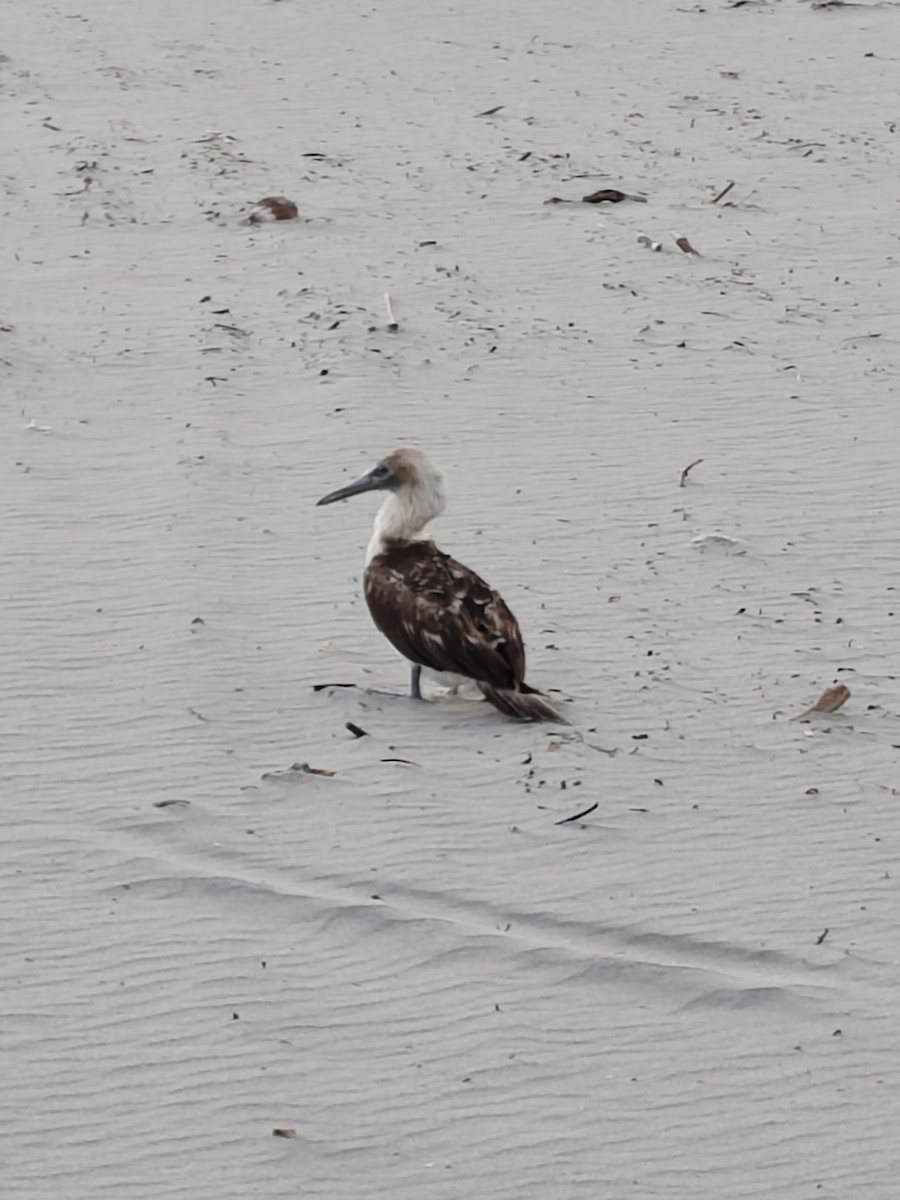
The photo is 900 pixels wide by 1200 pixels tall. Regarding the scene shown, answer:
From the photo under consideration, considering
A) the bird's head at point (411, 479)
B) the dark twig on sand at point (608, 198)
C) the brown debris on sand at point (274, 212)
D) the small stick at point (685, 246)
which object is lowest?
the brown debris on sand at point (274, 212)

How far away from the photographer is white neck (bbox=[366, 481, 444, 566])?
24.2 feet

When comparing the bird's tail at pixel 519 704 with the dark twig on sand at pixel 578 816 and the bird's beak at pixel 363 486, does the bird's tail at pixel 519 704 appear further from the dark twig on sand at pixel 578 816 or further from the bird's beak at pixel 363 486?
the bird's beak at pixel 363 486

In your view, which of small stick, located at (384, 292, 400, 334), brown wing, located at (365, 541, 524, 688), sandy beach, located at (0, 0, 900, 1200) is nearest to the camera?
sandy beach, located at (0, 0, 900, 1200)

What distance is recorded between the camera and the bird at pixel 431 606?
687 cm

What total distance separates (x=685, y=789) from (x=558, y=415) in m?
4.47

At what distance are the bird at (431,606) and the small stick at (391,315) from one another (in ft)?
14.2

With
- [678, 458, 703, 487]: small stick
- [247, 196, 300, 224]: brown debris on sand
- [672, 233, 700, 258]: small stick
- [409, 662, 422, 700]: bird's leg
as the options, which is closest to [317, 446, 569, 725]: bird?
[409, 662, 422, 700]: bird's leg

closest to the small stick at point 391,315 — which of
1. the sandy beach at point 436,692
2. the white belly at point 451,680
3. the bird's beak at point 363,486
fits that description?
the sandy beach at point 436,692

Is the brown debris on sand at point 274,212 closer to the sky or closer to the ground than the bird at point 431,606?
closer to the ground

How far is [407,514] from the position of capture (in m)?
7.42

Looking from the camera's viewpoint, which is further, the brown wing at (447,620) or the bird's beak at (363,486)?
the bird's beak at (363,486)

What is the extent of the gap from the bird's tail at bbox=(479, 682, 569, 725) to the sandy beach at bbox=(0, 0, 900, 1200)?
0.11 m

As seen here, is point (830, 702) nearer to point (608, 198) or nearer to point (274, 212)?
point (274, 212)

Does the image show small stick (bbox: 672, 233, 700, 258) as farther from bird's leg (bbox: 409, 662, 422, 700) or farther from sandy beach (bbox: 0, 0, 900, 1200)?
bird's leg (bbox: 409, 662, 422, 700)
